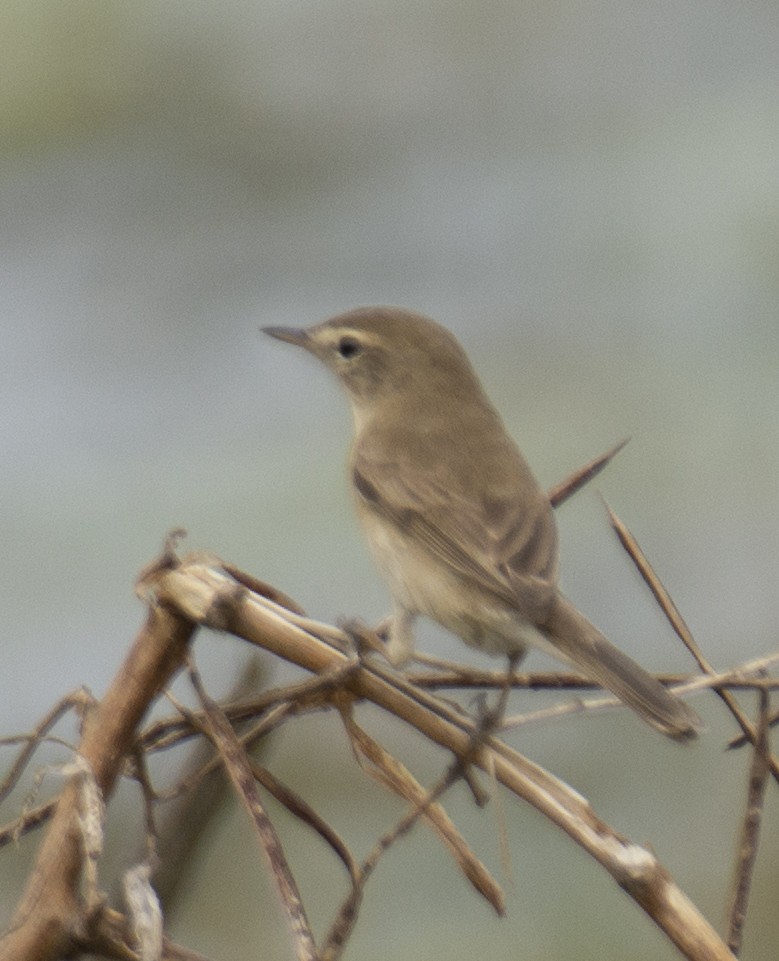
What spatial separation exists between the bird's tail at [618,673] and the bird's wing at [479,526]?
3cm

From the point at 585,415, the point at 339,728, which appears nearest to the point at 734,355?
the point at 585,415

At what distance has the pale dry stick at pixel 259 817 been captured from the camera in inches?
35.6

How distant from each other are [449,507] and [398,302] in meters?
0.95

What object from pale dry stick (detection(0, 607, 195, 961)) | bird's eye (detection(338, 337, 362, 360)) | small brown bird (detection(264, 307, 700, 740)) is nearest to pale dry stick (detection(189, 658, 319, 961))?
pale dry stick (detection(0, 607, 195, 961))

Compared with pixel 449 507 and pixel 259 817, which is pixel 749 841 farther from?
pixel 449 507

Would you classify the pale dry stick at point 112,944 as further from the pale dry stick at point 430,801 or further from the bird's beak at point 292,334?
the bird's beak at point 292,334

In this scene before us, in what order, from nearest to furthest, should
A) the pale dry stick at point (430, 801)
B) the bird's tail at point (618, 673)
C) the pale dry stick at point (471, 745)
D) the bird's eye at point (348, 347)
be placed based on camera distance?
the pale dry stick at point (471, 745) < the pale dry stick at point (430, 801) < the bird's tail at point (618, 673) < the bird's eye at point (348, 347)

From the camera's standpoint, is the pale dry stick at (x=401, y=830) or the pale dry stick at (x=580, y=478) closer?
the pale dry stick at (x=401, y=830)

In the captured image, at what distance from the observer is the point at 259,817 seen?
94 centimetres

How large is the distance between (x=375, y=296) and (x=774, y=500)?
0.95m

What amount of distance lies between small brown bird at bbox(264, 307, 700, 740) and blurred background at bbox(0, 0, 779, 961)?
0.17m

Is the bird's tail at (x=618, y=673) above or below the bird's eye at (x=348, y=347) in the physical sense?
below

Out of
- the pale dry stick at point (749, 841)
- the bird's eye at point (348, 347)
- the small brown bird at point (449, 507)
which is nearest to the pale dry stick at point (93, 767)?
the pale dry stick at point (749, 841)

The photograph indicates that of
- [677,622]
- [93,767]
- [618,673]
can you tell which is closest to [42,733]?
[93,767]
